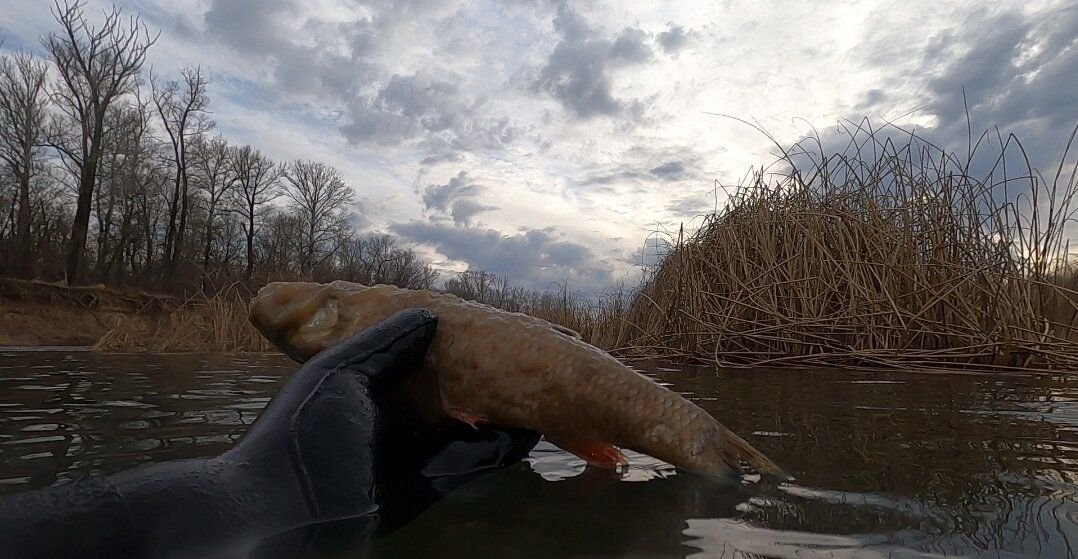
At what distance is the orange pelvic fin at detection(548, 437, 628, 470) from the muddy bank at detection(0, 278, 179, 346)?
819 inches

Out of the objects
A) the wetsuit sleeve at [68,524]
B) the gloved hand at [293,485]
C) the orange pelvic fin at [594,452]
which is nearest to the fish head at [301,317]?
the gloved hand at [293,485]

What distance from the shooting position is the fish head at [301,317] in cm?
187

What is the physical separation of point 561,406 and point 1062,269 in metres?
5.44

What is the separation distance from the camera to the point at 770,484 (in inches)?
56.9

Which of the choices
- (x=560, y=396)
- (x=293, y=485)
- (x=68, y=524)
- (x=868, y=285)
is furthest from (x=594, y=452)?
(x=868, y=285)

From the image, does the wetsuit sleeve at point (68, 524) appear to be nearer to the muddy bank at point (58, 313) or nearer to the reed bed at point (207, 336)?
the reed bed at point (207, 336)

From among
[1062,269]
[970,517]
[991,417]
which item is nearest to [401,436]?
[970,517]

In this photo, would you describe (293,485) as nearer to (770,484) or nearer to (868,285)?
(770,484)

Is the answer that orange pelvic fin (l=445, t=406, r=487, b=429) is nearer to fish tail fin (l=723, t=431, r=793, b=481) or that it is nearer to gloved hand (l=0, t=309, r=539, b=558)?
gloved hand (l=0, t=309, r=539, b=558)

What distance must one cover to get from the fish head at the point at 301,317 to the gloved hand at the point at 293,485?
38 centimetres


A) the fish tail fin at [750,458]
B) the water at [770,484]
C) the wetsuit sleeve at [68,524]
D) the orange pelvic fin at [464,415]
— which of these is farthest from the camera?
the orange pelvic fin at [464,415]

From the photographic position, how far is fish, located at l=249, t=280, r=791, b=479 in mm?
1547

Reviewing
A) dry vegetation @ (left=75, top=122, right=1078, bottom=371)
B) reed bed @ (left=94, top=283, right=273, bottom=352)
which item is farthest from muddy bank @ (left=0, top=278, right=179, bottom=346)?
dry vegetation @ (left=75, top=122, right=1078, bottom=371)

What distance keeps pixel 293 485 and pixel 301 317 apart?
2.71ft
